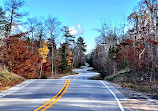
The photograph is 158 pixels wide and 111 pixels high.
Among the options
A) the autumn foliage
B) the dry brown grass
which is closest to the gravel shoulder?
the dry brown grass

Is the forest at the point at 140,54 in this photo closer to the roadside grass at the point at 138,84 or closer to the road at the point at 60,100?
the roadside grass at the point at 138,84

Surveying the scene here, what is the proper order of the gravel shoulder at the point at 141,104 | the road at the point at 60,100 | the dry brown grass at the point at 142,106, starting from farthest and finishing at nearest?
the gravel shoulder at the point at 141,104, the dry brown grass at the point at 142,106, the road at the point at 60,100

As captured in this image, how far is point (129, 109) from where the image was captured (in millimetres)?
7000

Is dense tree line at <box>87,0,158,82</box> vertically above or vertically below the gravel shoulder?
above

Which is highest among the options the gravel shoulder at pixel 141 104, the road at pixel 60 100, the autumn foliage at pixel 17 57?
the autumn foliage at pixel 17 57

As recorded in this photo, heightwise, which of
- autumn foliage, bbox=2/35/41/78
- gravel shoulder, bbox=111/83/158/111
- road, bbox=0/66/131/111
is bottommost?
gravel shoulder, bbox=111/83/158/111

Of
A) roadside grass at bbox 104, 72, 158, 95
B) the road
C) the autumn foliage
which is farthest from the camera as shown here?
the autumn foliage

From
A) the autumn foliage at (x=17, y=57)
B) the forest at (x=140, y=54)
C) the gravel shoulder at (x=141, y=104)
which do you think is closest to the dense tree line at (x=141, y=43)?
the forest at (x=140, y=54)

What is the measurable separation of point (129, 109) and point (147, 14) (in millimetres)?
15539

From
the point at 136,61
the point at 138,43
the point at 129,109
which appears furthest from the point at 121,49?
the point at 129,109

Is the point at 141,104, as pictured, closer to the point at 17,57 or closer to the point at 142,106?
the point at 142,106

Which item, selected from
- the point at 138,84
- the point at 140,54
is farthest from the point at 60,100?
the point at 140,54

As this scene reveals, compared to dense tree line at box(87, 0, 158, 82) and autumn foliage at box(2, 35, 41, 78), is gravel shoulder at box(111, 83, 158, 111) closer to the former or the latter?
dense tree line at box(87, 0, 158, 82)

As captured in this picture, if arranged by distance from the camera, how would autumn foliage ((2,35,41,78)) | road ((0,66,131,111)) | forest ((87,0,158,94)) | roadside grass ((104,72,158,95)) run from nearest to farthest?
road ((0,66,131,111)) → roadside grass ((104,72,158,95)) → forest ((87,0,158,94)) → autumn foliage ((2,35,41,78))
